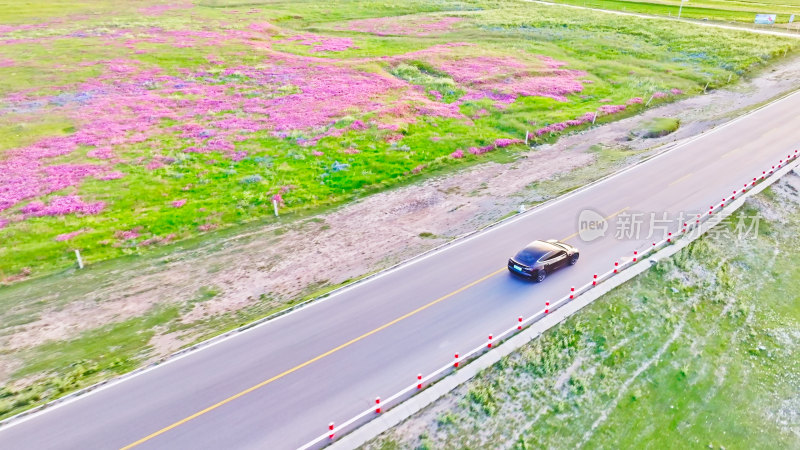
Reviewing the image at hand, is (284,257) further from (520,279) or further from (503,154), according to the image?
(503,154)

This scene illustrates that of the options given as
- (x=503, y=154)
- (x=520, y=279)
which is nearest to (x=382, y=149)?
(x=503, y=154)

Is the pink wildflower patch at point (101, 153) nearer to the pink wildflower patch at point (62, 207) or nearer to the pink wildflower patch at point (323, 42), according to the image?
the pink wildflower patch at point (62, 207)

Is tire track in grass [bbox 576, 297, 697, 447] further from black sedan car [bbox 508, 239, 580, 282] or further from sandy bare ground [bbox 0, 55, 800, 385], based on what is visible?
sandy bare ground [bbox 0, 55, 800, 385]

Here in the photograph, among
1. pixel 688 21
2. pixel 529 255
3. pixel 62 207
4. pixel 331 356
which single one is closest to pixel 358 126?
pixel 62 207

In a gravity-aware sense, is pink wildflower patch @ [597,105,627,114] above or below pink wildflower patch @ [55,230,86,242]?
above

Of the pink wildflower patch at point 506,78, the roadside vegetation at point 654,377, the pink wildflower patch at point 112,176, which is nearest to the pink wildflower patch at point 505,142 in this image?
the pink wildflower patch at point 506,78

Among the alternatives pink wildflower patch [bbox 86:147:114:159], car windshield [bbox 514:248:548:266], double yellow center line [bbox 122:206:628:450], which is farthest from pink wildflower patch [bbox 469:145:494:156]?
pink wildflower patch [bbox 86:147:114:159]

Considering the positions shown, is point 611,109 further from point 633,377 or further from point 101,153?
point 101,153
